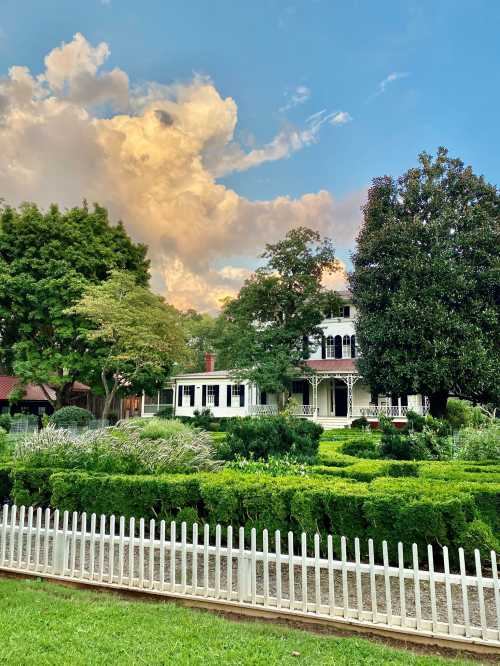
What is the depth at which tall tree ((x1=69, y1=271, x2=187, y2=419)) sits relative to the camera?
24.0m

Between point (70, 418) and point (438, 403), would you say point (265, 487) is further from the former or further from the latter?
point (438, 403)

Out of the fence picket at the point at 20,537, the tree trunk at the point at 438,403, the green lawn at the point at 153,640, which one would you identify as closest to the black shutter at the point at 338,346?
the tree trunk at the point at 438,403

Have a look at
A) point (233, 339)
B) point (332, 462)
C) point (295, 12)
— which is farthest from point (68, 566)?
point (233, 339)

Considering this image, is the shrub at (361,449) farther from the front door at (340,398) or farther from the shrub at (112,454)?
the front door at (340,398)

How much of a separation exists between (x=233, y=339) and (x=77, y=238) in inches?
484

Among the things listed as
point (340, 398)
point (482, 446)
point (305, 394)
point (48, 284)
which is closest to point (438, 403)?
point (482, 446)

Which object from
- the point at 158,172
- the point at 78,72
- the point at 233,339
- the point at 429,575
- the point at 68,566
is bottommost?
the point at 68,566

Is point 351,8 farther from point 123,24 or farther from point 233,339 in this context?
point 233,339

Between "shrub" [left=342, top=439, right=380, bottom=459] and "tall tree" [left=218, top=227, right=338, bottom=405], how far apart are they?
56.2 feet

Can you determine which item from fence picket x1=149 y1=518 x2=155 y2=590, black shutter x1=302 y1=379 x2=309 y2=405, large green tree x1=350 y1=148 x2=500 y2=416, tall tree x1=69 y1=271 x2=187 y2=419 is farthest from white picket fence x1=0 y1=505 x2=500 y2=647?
black shutter x1=302 y1=379 x2=309 y2=405

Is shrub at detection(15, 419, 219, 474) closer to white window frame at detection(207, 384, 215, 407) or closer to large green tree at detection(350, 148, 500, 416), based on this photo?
large green tree at detection(350, 148, 500, 416)

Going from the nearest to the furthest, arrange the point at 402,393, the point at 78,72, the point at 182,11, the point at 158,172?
the point at 182,11
the point at 78,72
the point at 158,172
the point at 402,393

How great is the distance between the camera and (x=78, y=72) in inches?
591

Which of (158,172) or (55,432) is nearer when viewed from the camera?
(55,432)
